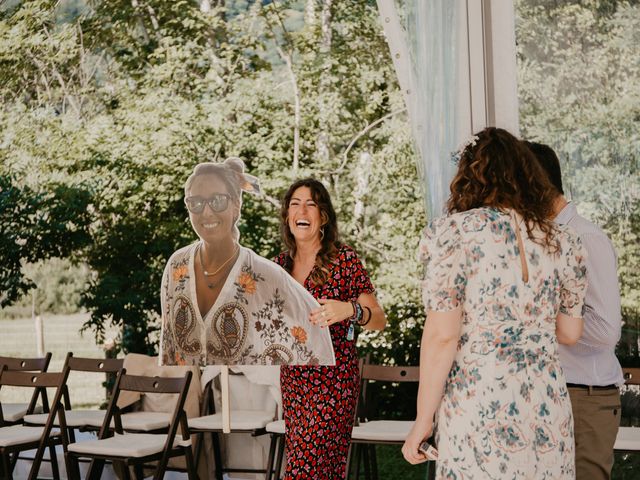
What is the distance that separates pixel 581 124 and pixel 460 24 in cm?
110

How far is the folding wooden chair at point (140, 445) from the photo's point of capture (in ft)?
15.7

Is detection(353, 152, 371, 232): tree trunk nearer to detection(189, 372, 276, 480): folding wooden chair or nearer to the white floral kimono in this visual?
detection(189, 372, 276, 480): folding wooden chair

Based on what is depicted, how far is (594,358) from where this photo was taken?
2.89 metres

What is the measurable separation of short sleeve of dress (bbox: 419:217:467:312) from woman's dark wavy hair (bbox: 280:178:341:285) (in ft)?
4.20

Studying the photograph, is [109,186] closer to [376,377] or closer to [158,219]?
[158,219]

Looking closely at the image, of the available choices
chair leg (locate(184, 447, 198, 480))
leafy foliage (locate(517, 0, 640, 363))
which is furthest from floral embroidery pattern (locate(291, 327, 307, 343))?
leafy foliage (locate(517, 0, 640, 363))

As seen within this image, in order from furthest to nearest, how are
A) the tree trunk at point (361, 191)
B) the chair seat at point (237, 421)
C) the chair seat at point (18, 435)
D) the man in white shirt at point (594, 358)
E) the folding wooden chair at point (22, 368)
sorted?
the tree trunk at point (361, 191) → the folding wooden chair at point (22, 368) → the chair seat at point (237, 421) → the chair seat at point (18, 435) → the man in white shirt at point (594, 358)

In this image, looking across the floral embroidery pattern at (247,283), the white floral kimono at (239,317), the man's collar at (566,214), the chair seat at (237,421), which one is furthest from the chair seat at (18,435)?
the man's collar at (566,214)

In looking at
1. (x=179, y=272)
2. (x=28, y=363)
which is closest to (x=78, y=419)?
(x=28, y=363)

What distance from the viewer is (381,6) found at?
457 cm

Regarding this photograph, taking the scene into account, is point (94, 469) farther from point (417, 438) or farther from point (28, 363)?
point (417, 438)

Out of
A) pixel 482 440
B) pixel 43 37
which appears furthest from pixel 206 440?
pixel 43 37

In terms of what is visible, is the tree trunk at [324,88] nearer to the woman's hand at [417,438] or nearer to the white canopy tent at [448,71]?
the white canopy tent at [448,71]

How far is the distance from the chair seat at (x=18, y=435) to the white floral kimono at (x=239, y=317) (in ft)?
5.72
